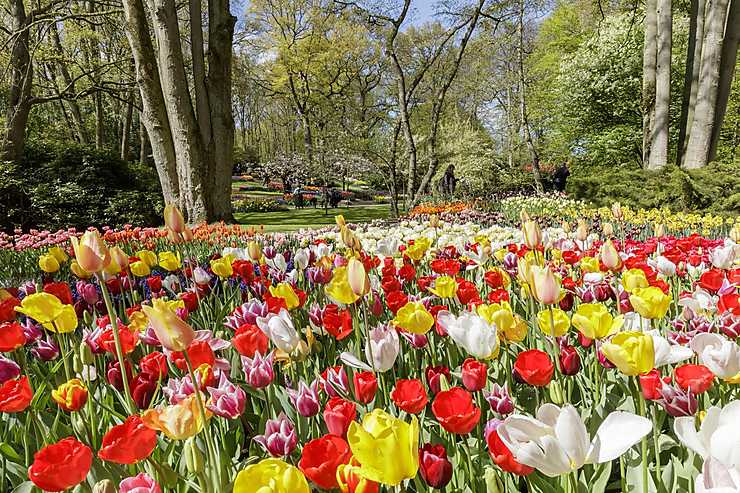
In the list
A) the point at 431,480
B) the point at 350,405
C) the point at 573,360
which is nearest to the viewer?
the point at 431,480

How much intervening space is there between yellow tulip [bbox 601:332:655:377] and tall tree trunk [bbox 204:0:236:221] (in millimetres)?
10151

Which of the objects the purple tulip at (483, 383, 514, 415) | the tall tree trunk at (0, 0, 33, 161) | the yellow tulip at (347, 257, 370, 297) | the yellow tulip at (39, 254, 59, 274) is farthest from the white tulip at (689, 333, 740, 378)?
the tall tree trunk at (0, 0, 33, 161)

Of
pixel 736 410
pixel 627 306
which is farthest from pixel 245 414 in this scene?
pixel 627 306

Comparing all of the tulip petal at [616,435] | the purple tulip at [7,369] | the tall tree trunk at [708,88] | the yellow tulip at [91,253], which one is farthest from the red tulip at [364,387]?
the tall tree trunk at [708,88]

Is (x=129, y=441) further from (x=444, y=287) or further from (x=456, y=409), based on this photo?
(x=444, y=287)

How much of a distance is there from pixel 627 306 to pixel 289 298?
121 cm

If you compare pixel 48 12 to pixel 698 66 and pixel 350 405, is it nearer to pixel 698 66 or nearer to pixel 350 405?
pixel 698 66

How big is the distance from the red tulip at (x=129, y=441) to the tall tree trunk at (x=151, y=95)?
980 cm

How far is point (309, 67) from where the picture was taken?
26422 mm

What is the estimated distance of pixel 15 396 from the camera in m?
1.11

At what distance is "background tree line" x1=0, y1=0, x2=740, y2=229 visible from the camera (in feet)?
32.0

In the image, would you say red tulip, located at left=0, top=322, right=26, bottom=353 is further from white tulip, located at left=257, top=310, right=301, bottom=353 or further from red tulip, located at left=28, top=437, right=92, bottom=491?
red tulip, located at left=28, top=437, right=92, bottom=491

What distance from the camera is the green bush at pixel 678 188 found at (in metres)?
7.61

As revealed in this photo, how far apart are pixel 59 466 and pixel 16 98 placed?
1638 cm
